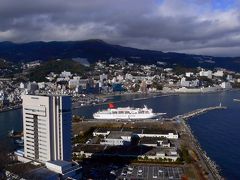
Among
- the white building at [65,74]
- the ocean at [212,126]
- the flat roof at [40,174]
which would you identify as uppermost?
the white building at [65,74]

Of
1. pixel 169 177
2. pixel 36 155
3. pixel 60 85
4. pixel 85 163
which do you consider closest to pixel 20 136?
pixel 85 163

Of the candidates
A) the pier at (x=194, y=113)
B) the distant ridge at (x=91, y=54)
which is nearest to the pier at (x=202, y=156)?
the pier at (x=194, y=113)

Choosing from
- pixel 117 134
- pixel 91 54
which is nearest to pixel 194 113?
pixel 117 134

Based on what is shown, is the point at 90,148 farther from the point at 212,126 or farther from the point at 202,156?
the point at 212,126

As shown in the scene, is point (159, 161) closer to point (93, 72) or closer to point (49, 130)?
point (49, 130)

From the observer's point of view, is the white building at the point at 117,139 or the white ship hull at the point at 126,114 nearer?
the white building at the point at 117,139

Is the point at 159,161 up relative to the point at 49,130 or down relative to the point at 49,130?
down

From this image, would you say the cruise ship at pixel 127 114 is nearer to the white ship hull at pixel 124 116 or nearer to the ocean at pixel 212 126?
the white ship hull at pixel 124 116
